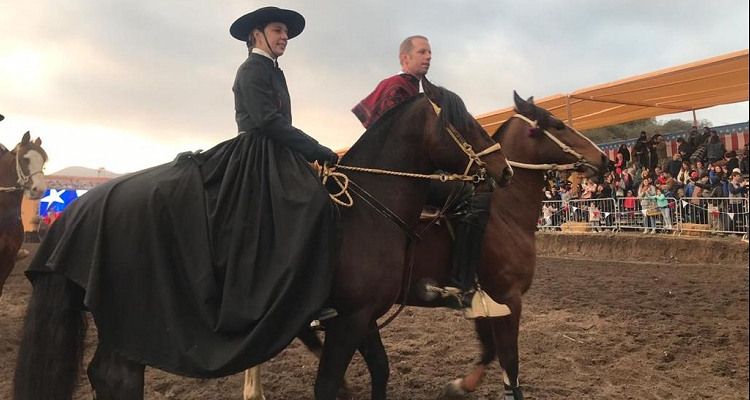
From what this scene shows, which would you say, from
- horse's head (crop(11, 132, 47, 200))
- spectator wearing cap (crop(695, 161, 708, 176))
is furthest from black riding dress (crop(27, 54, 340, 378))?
spectator wearing cap (crop(695, 161, 708, 176))

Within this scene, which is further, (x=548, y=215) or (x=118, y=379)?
(x=548, y=215)

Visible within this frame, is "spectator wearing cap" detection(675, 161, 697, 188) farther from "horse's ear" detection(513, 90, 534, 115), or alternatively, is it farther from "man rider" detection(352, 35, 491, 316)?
"man rider" detection(352, 35, 491, 316)

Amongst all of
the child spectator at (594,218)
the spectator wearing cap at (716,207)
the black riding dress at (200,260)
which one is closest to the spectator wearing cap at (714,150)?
the spectator wearing cap at (716,207)

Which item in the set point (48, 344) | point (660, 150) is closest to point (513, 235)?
point (48, 344)

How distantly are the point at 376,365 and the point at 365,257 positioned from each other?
130 cm

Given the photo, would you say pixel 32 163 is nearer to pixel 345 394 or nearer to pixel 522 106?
pixel 345 394

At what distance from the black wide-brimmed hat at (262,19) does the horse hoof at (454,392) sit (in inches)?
122

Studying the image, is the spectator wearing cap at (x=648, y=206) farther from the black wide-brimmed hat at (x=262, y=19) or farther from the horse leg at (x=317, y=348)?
the black wide-brimmed hat at (x=262, y=19)

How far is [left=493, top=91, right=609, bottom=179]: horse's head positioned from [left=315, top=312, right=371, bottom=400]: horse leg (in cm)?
253

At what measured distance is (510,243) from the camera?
4516 mm

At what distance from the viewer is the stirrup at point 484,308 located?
4.12 meters

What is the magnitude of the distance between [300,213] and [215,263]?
522 millimetres

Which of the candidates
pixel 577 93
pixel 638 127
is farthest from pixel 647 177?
pixel 638 127

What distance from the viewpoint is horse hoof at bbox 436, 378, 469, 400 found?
175 inches
